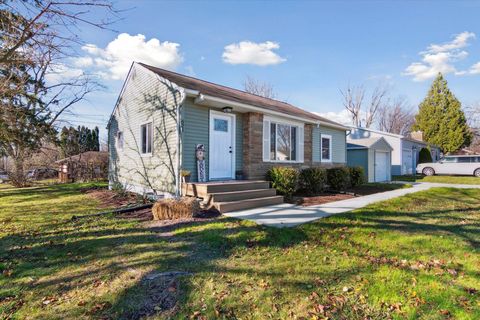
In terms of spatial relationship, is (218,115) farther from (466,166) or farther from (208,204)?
(466,166)

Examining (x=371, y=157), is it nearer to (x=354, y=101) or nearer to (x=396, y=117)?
(x=354, y=101)

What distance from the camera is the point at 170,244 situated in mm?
4520

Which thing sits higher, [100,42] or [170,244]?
[100,42]

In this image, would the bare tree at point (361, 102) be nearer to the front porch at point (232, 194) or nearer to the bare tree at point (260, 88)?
the bare tree at point (260, 88)

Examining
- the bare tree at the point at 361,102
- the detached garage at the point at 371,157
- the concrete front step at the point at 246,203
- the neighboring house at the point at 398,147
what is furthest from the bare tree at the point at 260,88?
the concrete front step at the point at 246,203

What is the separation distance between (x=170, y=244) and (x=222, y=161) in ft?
15.1

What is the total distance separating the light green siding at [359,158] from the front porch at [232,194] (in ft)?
33.2

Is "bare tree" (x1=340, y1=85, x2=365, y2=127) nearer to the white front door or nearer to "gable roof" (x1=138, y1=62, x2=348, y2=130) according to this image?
"gable roof" (x1=138, y1=62, x2=348, y2=130)

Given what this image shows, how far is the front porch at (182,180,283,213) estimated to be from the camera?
6793mm

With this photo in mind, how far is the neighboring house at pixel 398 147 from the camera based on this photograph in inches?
833

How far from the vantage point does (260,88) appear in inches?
1188

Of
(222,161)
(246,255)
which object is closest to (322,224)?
(246,255)

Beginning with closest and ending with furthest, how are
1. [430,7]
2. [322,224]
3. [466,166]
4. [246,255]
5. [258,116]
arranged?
[246,255] → [322,224] → [258,116] → [430,7] → [466,166]

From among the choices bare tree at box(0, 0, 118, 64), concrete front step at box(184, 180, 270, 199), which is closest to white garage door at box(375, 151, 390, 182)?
concrete front step at box(184, 180, 270, 199)
